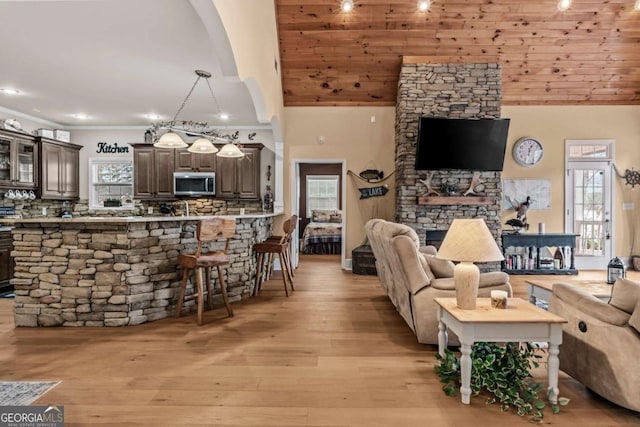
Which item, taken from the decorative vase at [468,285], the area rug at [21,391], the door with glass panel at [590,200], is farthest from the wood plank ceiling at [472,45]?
the area rug at [21,391]

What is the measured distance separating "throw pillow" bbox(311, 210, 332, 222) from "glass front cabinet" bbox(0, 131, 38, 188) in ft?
20.0

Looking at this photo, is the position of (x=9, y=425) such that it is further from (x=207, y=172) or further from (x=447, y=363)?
(x=207, y=172)

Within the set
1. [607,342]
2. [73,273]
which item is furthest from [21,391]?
[607,342]

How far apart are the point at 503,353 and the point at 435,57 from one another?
527 centimetres

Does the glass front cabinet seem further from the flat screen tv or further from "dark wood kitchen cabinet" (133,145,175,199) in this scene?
the flat screen tv

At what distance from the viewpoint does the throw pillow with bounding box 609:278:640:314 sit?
6.71 feet

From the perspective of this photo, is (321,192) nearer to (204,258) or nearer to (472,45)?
(472,45)

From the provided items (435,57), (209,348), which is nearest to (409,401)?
(209,348)

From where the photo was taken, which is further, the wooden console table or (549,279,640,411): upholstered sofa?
the wooden console table

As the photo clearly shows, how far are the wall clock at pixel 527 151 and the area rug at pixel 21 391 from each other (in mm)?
7418

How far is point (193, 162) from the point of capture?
7.27m

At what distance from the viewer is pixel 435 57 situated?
20.3ft

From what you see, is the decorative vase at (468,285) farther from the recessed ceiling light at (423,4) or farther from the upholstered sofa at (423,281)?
the recessed ceiling light at (423,4)

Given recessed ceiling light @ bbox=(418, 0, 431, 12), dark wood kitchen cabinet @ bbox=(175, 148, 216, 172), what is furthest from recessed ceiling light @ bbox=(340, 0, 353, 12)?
dark wood kitchen cabinet @ bbox=(175, 148, 216, 172)
